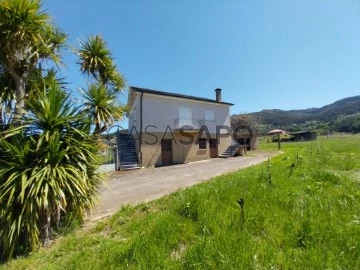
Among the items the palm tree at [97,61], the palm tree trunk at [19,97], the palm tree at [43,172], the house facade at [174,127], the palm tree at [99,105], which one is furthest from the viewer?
the house facade at [174,127]

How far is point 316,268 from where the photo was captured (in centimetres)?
286

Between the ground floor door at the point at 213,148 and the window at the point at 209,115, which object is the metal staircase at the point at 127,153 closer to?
the window at the point at 209,115

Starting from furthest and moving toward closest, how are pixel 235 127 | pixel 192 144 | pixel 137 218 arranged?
pixel 235 127, pixel 192 144, pixel 137 218

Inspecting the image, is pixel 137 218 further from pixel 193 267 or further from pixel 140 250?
pixel 193 267

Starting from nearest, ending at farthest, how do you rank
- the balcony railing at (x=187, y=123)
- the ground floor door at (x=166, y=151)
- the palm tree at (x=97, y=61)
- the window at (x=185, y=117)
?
1. the palm tree at (x=97, y=61)
2. the ground floor door at (x=166, y=151)
3. the balcony railing at (x=187, y=123)
4. the window at (x=185, y=117)

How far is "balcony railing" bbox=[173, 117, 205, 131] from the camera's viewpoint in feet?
66.3

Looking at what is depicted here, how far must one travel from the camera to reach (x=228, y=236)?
366 cm

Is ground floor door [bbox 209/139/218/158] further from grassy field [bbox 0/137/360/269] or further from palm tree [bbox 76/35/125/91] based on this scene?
grassy field [bbox 0/137/360/269]

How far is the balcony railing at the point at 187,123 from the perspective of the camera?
66.3ft

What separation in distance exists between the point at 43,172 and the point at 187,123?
55.8 feet

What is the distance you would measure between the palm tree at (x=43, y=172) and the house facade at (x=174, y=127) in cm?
1272

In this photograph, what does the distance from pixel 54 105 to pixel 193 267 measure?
3.99 meters

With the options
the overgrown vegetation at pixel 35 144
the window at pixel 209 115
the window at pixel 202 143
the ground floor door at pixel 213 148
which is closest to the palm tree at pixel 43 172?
the overgrown vegetation at pixel 35 144

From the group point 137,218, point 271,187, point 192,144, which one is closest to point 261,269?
point 137,218
